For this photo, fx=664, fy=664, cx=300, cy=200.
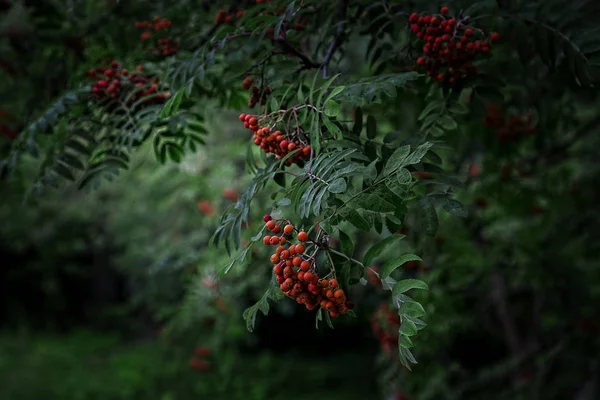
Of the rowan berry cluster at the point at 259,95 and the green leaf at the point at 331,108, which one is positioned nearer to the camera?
the green leaf at the point at 331,108

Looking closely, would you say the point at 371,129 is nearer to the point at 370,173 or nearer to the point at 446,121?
the point at 446,121

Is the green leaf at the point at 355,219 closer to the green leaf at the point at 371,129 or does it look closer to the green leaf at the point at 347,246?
the green leaf at the point at 347,246

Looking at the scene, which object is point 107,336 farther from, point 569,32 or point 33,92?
point 569,32

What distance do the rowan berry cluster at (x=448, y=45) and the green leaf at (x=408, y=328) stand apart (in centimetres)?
71

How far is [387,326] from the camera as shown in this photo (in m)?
3.15

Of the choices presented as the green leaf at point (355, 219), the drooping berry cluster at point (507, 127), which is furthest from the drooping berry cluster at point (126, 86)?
the drooping berry cluster at point (507, 127)

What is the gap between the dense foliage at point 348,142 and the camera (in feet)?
4.42

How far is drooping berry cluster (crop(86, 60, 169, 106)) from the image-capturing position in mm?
1883

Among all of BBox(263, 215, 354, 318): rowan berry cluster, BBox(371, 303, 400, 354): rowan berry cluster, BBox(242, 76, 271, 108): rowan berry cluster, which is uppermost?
BBox(242, 76, 271, 108): rowan berry cluster

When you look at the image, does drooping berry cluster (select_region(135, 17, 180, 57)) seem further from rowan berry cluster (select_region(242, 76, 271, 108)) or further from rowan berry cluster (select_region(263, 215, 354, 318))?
rowan berry cluster (select_region(263, 215, 354, 318))

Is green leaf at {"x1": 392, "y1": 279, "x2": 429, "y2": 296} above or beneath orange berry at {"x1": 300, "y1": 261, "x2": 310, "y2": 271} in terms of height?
beneath

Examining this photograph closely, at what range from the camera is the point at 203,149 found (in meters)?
4.44

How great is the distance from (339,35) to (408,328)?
0.84 meters

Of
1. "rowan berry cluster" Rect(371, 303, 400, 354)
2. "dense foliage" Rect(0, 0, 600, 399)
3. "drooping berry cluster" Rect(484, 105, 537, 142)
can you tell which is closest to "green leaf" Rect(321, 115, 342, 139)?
"dense foliage" Rect(0, 0, 600, 399)
